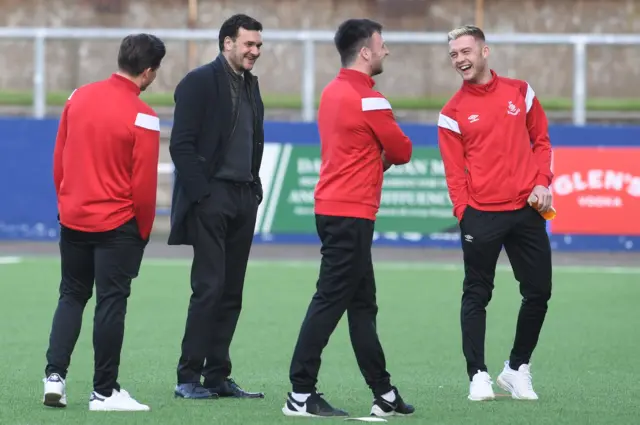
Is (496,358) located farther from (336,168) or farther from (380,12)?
(380,12)

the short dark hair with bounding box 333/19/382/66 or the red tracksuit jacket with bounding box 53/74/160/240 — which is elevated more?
the short dark hair with bounding box 333/19/382/66

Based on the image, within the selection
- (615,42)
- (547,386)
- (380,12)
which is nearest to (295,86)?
(615,42)

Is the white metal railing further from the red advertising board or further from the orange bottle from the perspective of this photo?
the orange bottle

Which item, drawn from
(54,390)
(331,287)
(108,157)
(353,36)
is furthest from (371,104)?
(54,390)

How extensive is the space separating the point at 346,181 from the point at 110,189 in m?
1.19

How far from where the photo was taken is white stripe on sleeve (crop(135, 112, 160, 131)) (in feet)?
23.2

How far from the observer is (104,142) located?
7.08m

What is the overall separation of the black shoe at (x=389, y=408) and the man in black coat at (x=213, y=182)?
926 millimetres

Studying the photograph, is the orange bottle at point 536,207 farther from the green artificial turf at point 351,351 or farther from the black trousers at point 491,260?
the green artificial turf at point 351,351

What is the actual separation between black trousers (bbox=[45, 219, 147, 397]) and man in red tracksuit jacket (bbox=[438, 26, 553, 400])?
5.91 feet

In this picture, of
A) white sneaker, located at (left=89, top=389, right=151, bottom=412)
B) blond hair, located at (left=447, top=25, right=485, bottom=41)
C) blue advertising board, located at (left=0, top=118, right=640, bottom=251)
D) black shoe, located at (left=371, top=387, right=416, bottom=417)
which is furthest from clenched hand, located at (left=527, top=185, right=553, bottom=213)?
blue advertising board, located at (left=0, top=118, right=640, bottom=251)

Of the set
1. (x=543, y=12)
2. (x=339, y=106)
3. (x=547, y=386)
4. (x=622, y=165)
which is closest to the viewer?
(x=339, y=106)

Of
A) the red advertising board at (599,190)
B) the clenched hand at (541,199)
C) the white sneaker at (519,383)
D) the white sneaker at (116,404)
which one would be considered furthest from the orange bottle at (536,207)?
the red advertising board at (599,190)

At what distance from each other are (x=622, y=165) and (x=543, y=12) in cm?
823
